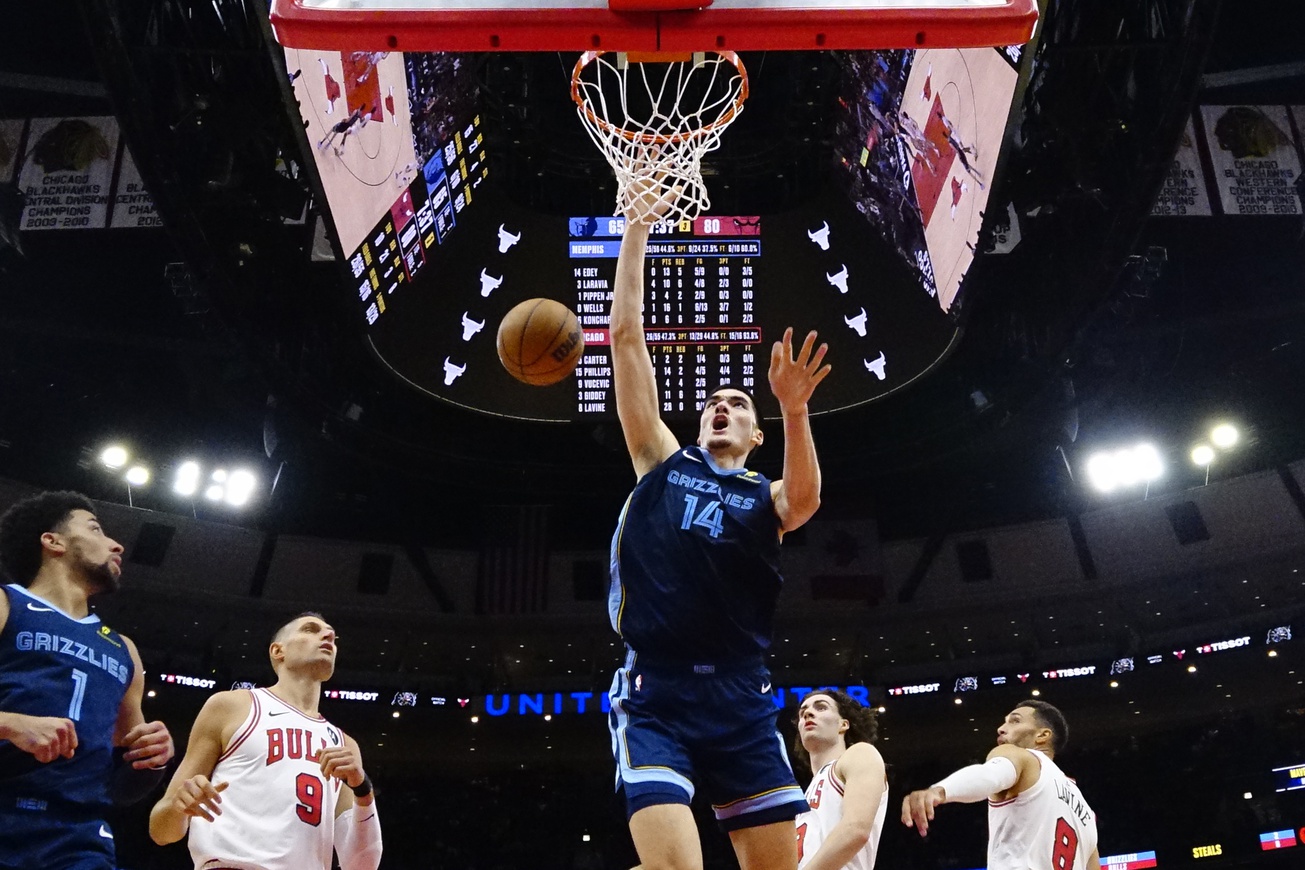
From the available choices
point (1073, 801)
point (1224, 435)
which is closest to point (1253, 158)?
point (1224, 435)

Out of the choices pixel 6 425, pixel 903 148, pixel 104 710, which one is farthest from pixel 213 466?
pixel 104 710

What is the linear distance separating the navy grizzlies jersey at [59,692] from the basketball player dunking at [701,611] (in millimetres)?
1413

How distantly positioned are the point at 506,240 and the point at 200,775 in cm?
746

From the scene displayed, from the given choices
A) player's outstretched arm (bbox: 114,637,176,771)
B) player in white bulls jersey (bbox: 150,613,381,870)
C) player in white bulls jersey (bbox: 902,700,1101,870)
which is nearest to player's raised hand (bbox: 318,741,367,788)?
player in white bulls jersey (bbox: 150,613,381,870)

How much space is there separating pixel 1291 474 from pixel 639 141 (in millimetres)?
14200

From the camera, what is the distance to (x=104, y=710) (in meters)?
3.21

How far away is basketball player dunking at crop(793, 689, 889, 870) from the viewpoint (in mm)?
3650

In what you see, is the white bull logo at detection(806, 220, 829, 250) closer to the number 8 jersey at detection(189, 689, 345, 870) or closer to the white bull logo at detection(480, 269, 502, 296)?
the white bull logo at detection(480, 269, 502, 296)

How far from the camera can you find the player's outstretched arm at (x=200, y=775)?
→ 3174 millimetres

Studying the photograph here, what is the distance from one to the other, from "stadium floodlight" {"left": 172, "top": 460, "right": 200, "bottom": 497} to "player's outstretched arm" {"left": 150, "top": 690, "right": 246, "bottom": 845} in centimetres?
1026

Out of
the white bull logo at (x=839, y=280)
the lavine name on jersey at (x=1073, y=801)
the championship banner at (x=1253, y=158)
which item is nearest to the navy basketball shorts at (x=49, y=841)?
the lavine name on jersey at (x=1073, y=801)

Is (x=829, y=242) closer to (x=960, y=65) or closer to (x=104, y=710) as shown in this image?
(x=960, y=65)

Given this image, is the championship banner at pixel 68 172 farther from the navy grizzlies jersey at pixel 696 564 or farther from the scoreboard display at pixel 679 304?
the navy grizzlies jersey at pixel 696 564

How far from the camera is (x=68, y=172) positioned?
9.63 m
